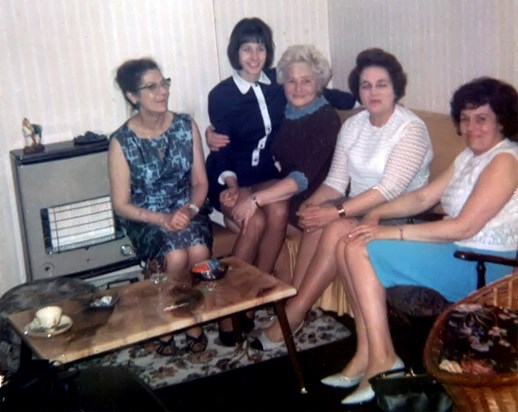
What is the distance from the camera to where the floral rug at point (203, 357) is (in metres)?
3.00

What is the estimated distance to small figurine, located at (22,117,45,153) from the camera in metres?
3.58

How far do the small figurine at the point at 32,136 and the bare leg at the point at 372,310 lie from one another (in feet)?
5.48

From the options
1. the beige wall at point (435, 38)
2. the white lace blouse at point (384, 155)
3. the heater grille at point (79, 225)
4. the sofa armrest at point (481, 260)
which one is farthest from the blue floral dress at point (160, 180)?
the sofa armrest at point (481, 260)

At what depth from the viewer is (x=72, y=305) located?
2719 mm

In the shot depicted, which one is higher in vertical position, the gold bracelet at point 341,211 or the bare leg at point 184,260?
the gold bracelet at point 341,211

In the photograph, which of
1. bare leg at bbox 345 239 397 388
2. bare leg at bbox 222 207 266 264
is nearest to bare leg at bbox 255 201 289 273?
bare leg at bbox 222 207 266 264

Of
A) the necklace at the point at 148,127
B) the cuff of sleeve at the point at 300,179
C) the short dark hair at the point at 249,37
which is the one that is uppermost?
the short dark hair at the point at 249,37

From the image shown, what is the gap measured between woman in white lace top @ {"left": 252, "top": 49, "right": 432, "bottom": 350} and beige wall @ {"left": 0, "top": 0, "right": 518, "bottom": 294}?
499 millimetres

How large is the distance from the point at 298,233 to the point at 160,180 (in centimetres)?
65

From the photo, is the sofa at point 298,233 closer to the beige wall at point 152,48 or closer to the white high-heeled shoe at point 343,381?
the beige wall at point 152,48

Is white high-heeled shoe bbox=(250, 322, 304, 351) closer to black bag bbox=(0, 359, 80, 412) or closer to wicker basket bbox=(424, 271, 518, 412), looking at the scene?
wicker basket bbox=(424, 271, 518, 412)

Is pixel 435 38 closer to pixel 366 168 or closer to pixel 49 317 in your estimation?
pixel 366 168

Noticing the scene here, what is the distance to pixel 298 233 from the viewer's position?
11.2ft

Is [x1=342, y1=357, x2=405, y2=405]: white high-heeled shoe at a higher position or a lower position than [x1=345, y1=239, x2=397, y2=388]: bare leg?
lower
